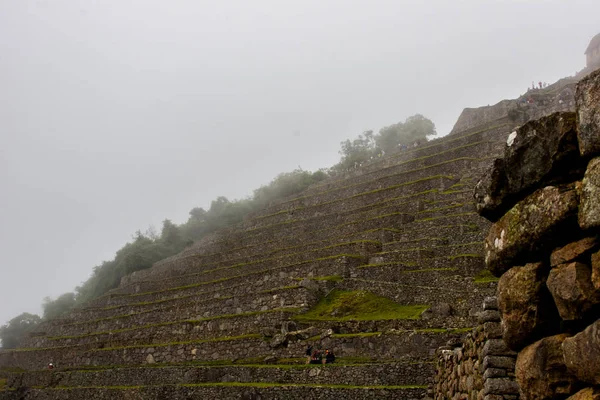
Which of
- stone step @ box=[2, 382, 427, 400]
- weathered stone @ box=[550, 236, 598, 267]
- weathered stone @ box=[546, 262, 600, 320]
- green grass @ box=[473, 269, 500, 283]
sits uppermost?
weathered stone @ box=[550, 236, 598, 267]

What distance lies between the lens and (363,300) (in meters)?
24.0

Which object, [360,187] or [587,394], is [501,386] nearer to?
[587,394]

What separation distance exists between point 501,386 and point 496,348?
1.36 ft

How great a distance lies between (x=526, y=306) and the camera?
5234mm

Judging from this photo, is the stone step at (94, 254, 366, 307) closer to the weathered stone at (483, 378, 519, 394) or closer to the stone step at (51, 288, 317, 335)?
the stone step at (51, 288, 317, 335)

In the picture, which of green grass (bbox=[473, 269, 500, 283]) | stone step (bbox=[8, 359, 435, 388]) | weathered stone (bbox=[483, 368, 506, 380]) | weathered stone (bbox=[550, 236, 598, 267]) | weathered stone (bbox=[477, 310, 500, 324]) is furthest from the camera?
green grass (bbox=[473, 269, 500, 283])

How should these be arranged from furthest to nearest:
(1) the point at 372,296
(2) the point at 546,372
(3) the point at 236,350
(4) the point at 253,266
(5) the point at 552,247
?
(4) the point at 253,266 < (3) the point at 236,350 < (1) the point at 372,296 < (5) the point at 552,247 < (2) the point at 546,372

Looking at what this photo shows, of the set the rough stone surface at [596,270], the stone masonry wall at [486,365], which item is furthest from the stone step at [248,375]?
the rough stone surface at [596,270]

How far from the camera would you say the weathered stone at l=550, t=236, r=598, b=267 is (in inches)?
175

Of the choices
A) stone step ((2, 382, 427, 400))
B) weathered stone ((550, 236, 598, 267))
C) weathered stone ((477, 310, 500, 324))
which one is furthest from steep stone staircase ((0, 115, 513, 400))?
weathered stone ((550, 236, 598, 267))

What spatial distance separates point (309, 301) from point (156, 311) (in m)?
13.1

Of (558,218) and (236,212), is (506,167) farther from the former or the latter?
(236,212)

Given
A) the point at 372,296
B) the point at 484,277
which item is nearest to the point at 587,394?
the point at 484,277

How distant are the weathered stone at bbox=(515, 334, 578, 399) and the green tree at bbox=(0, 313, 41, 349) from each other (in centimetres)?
6222
